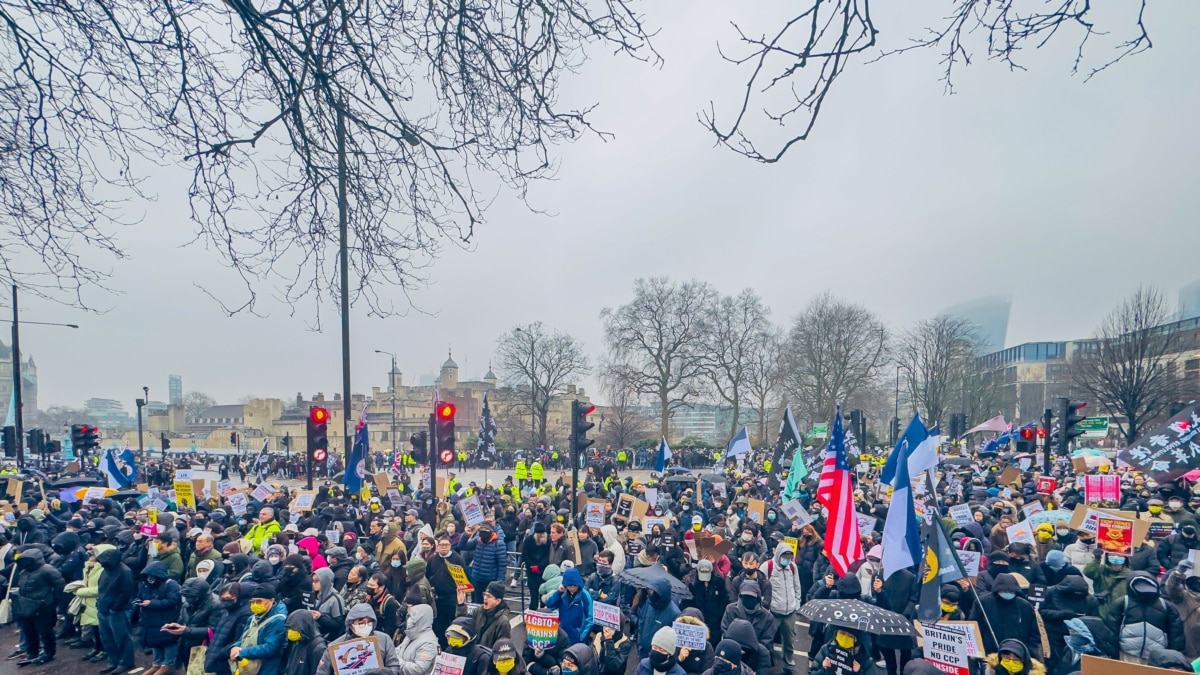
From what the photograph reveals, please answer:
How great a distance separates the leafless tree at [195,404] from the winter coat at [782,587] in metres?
127

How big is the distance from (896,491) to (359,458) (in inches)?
447

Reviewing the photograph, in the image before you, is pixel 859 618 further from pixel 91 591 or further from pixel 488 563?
pixel 91 591

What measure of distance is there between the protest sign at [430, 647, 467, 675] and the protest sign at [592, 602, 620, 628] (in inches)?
69.8

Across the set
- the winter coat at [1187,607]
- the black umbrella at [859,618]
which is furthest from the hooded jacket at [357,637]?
the winter coat at [1187,607]

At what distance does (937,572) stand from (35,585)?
32.4 feet

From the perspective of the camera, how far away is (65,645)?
8.95m

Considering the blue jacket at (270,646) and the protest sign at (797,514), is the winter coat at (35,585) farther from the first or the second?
the protest sign at (797,514)

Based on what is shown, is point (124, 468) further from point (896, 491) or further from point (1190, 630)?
point (1190, 630)

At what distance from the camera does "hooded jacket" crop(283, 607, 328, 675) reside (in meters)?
5.87

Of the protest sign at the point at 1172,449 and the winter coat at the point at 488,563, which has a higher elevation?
the protest sign at the point at 1172,449

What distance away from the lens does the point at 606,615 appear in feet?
22.1

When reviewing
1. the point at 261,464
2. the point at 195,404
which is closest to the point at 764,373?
the point at 261,464

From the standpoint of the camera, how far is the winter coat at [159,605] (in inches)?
286

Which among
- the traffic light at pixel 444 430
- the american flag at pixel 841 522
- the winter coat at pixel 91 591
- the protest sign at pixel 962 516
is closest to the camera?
the american flag at pixel 841 522
